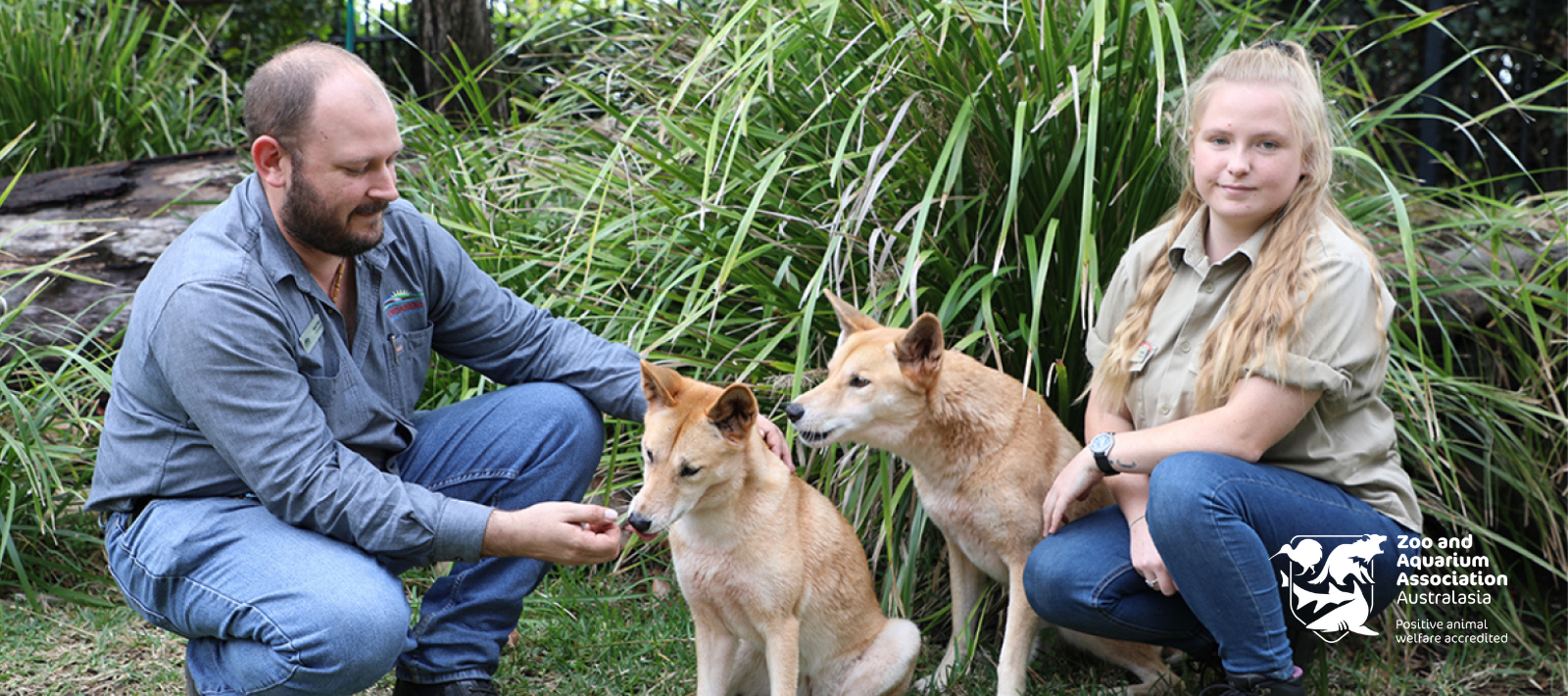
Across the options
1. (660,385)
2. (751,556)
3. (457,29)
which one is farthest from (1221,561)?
(457,29)

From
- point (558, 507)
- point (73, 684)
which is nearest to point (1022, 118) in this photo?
point (558, 507)

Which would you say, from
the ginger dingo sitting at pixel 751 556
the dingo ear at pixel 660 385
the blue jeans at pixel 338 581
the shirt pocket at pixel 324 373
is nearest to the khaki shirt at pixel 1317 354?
the ginger dingo sitting at pixel 751 556

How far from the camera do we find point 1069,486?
2.67m

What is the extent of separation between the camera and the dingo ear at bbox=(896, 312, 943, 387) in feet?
8.85

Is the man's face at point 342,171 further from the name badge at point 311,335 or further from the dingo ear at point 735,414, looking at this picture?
the dingo ear at point 735,414

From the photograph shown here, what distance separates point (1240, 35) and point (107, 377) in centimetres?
401

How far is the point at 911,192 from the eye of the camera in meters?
3.45

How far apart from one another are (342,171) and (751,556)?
1293mm

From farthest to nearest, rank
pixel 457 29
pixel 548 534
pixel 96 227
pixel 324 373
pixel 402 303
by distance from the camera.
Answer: pixel 457 29 < pixel 96 227 < pixel 402 303 < pixel 324 373 < pixel 548 534

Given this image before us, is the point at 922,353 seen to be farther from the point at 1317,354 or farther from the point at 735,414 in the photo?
the point at 1317,354

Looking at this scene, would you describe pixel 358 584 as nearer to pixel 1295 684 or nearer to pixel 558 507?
pixel 558 507

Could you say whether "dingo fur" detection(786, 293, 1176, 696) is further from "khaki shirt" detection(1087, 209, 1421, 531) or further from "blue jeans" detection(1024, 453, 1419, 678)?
"khaki shirt" detection(1087, 209, 1421, 531)

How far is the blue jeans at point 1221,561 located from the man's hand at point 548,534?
3.53ft

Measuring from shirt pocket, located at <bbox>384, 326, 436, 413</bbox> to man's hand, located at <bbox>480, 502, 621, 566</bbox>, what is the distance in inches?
21.8
